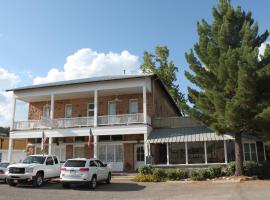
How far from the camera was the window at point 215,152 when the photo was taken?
24.3 m

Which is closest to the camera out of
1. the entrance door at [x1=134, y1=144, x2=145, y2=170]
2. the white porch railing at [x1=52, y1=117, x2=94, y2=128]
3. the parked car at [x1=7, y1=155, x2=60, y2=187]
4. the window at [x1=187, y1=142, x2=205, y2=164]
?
the parked car at [x1=7, y1=155, x2=60, y2=187]

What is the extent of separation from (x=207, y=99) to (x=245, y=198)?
9.55m

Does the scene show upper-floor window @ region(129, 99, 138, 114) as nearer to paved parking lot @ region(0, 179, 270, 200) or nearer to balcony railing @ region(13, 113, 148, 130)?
balcony railing @ region(13, 113, 148, 130)

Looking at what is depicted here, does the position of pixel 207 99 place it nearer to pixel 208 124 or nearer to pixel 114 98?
pixel 208 124

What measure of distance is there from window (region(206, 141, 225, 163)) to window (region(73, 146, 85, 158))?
11.2 meters

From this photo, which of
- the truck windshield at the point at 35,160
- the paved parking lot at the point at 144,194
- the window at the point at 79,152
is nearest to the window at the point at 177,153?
the window at the point at 79,152

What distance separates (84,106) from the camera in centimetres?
2952

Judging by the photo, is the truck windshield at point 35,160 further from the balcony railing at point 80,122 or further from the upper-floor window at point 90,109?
the upper-floor window at point 90,109

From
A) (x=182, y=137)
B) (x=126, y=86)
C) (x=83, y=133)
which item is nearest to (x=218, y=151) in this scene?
(x=182, y=137)

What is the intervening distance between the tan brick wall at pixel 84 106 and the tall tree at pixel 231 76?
605 cm

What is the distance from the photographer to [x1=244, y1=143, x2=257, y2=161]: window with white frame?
24.3 m

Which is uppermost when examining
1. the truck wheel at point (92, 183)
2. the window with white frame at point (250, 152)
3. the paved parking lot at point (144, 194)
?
the window with white frame at point (250, 152)

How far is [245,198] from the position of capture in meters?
12.6

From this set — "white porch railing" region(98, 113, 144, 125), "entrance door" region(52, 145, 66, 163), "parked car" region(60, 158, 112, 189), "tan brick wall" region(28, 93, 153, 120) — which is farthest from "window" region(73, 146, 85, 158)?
"parked car" region(60, 158, 112, 189)
